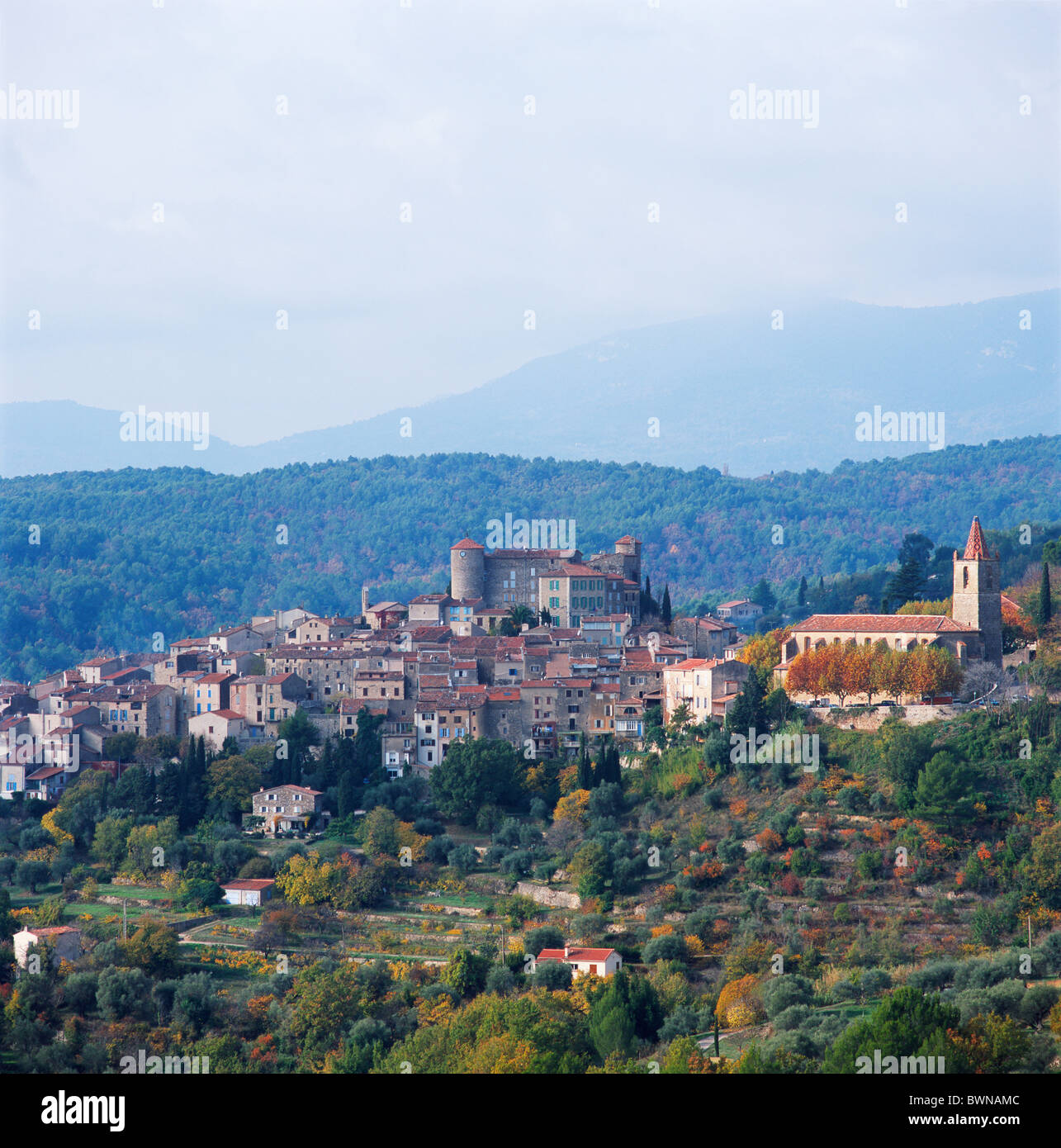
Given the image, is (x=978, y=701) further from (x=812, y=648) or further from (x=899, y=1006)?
(x=899, y=1006)

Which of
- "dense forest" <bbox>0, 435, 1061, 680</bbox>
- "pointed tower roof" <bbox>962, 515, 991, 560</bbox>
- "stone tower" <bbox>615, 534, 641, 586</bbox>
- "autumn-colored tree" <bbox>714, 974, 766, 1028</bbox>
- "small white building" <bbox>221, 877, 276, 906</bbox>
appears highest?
"dense forest" <bbox>0, 435, 1061, 680</bbox>

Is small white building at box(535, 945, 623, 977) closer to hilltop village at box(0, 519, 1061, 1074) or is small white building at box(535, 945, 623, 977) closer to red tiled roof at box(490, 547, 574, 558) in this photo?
hilltop village at box(0, 519, 1061, 1074)

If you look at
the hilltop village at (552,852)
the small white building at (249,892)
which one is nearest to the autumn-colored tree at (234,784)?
the hilltop village at (552,852)

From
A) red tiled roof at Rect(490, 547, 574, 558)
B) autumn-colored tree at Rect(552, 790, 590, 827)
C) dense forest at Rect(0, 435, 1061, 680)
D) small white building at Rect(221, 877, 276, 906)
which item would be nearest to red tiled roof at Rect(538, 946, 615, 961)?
autumn-colored tree at Rect(552, 790, 590, 827)

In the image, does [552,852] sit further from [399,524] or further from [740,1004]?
[399,524]
